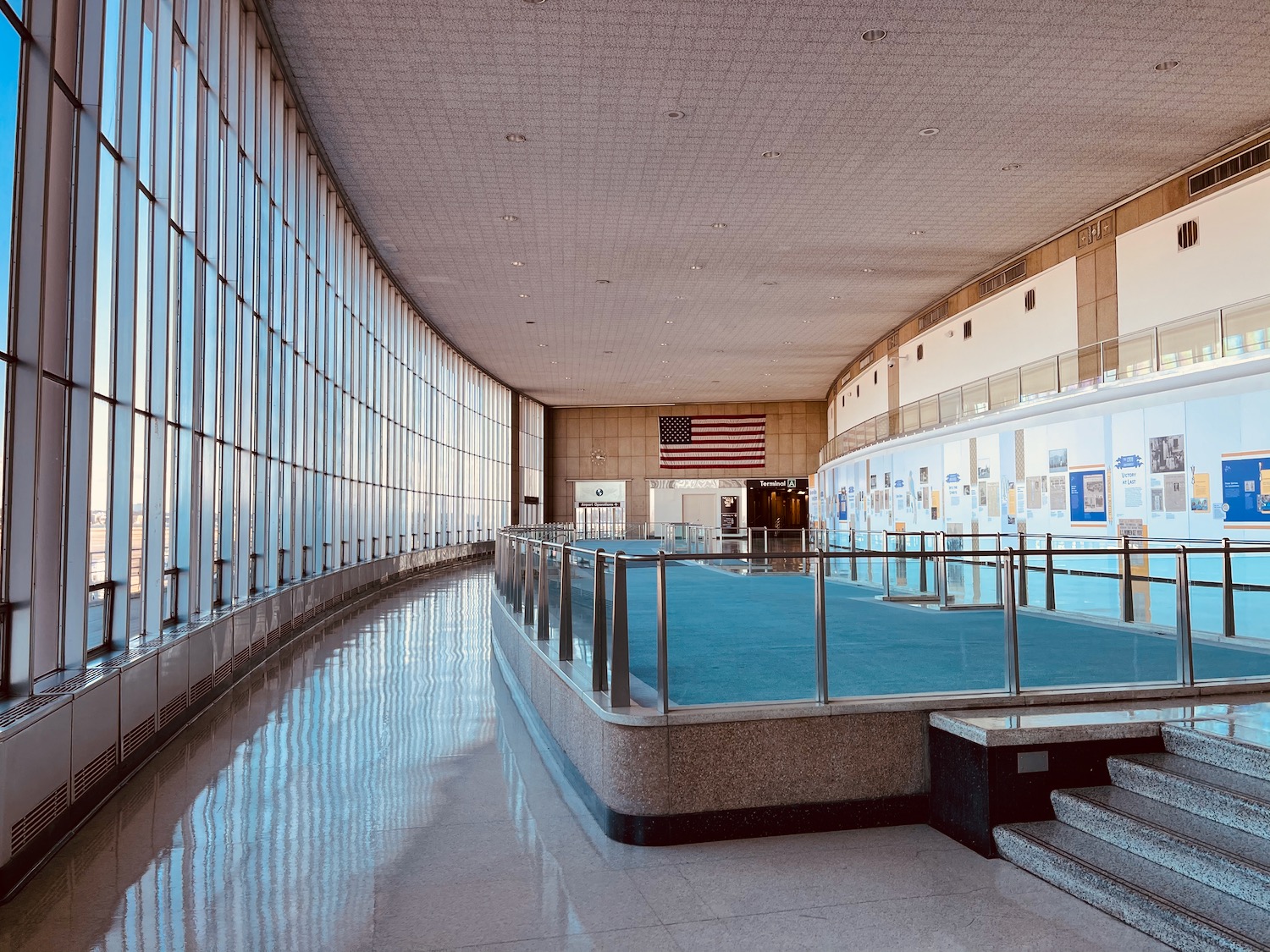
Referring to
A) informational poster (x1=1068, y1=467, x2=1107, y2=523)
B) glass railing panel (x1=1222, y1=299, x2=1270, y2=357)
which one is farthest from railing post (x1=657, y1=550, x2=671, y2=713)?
informational poster (x1=1068, y1=467, x2=1107, y2=523)

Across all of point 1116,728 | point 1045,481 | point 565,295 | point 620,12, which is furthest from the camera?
point 565,295

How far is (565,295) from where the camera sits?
24656 mm

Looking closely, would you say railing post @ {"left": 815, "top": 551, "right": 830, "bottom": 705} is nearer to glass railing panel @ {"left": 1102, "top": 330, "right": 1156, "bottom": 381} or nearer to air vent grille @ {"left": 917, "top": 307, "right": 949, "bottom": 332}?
glass railing panel @ {"left": 1102, "top": 330, "right": 1156, "bottom": 381}

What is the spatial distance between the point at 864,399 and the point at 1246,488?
2052 cm

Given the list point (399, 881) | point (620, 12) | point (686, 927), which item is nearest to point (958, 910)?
point (686, 927)

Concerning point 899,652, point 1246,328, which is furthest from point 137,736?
point 1246,328

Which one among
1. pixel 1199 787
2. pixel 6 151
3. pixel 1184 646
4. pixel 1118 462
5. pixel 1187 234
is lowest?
pixel 1199 787

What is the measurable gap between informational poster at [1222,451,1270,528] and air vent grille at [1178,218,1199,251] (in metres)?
3.54

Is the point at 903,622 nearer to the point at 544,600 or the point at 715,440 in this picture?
the point at 544,600

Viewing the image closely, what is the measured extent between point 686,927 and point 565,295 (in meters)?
21.9

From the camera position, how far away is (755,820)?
480 cm

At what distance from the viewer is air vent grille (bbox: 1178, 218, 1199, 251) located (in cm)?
1595

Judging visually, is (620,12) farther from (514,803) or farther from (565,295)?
(565,295)

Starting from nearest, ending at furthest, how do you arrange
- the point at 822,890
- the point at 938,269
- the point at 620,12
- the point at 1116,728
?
the point at 822,890, the point at 1116,728, the point at 620,12, the point at 938,269
